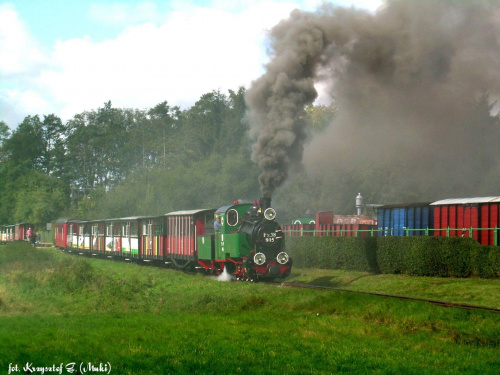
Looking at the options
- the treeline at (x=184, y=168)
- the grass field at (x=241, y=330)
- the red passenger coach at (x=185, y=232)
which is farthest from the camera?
the treeline at (x=184, y=168)

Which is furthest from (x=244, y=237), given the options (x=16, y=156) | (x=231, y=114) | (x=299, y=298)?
(x=16, y=156)

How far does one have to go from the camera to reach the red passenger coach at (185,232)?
26.1 meters

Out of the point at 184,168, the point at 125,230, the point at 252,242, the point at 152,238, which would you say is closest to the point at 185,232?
the point at 152,238

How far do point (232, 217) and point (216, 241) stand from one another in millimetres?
1459

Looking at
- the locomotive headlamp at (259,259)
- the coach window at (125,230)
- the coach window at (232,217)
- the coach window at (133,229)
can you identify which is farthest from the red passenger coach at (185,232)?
the coach window at (125,230)

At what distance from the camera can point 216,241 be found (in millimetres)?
23609

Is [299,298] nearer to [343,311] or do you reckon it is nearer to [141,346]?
[343,311]

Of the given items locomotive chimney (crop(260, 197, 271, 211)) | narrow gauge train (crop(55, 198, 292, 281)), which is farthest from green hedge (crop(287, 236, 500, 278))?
locomotive chimney (crop(260, 197, 271, 211))

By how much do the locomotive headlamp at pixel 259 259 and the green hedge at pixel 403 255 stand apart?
21.1 feet

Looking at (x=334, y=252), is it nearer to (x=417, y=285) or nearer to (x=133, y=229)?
(x=417, y=285)

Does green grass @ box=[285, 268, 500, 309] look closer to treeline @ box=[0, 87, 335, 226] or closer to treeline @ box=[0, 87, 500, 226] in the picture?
treeline @ box=[0, 87, 500, 226]

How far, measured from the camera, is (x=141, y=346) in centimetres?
1053

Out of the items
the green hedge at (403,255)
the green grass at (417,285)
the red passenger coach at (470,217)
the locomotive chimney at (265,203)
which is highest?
the locomotive chimney at (265,203)

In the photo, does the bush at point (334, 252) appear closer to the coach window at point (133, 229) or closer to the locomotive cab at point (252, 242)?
the locomotive cab at point (252, 242)
